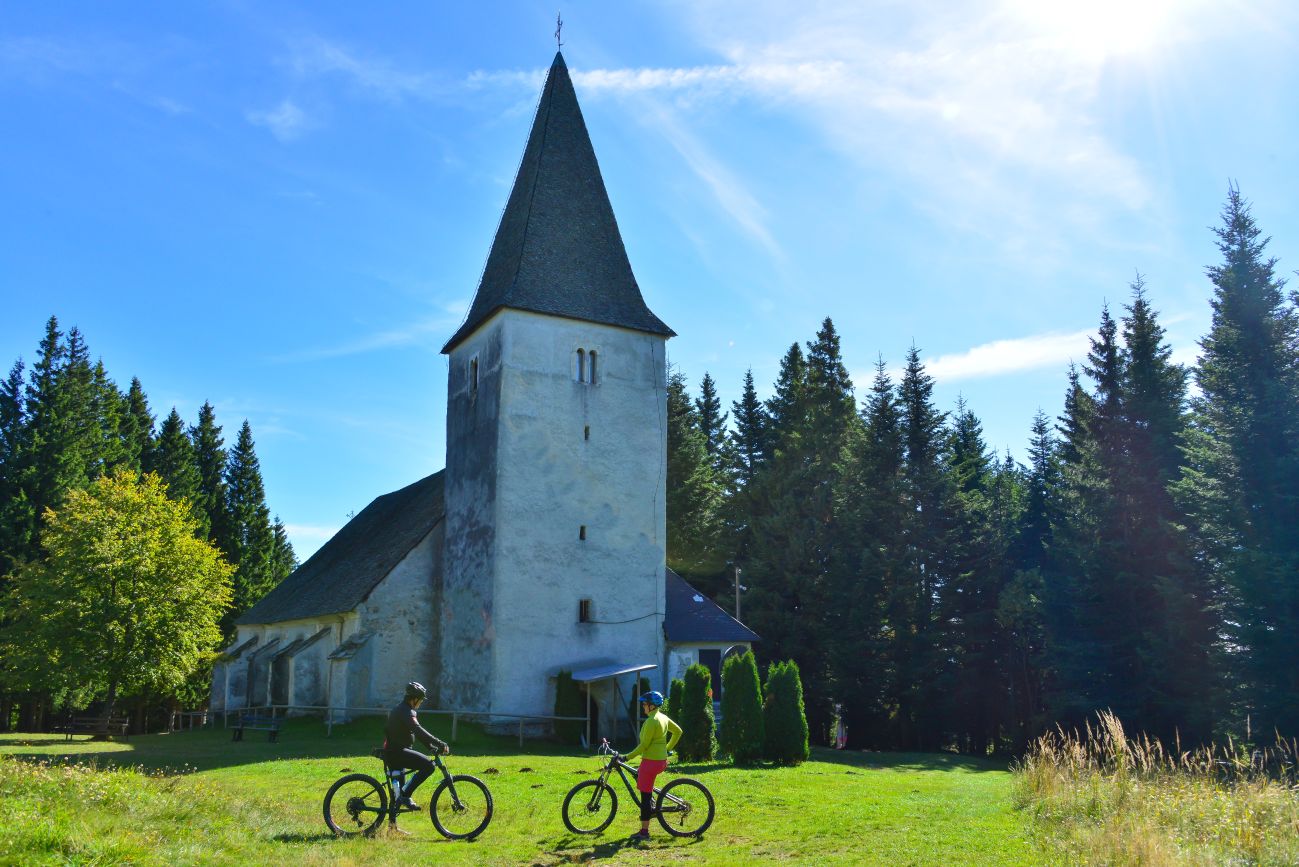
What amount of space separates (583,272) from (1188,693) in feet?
72.4

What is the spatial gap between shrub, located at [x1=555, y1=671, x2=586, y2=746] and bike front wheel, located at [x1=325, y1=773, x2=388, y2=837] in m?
15.6

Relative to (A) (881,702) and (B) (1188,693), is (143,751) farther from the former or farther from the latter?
(B) (1188,693)

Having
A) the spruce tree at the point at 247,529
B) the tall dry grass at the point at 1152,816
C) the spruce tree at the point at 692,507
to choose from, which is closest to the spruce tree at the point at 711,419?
the spruce tree at the point at 692,507

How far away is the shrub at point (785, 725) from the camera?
21141 millimetres

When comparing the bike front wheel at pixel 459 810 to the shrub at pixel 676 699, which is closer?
the bike front wheel at pixel 459 810

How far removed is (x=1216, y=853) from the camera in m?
9.02

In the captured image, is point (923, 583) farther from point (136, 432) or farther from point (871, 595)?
point (136, 432)

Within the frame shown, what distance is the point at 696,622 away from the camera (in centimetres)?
3069

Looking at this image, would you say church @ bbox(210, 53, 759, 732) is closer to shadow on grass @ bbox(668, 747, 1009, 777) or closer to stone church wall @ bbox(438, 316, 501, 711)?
stone church wall @ bbox(438, 316, 501, 711)

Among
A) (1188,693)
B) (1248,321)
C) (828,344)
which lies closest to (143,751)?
(1188,693)

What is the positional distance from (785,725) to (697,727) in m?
1.96

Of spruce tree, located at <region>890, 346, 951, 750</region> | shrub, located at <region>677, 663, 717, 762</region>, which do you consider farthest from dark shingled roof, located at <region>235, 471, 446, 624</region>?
spruce tree, located at <region>890, 346, 951, 750</region>

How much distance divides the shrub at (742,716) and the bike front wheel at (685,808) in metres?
9.15

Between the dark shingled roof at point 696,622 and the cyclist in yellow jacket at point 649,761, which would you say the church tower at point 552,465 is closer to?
the dark shingled roof at point 696,622
